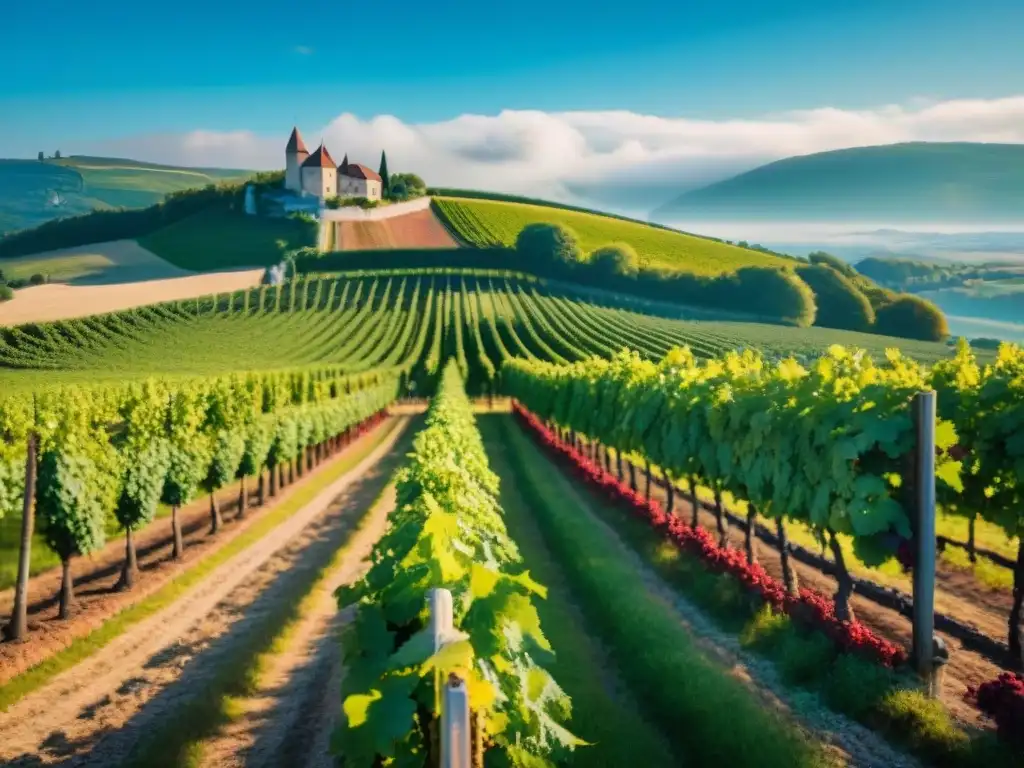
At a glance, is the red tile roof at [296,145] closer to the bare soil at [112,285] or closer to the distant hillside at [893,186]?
the bare soil at [112,285]

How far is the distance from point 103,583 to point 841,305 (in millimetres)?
90883

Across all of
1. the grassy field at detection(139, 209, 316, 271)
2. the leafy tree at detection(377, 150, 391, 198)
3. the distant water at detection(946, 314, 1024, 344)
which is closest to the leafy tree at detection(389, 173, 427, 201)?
the leafy tree at detection(377, 150, 391, 198)

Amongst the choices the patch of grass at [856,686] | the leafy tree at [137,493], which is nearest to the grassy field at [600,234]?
the leafy tree at [137,493]

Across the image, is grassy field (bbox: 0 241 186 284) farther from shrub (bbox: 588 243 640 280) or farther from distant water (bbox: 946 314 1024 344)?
distant water (bbox: 946 314 1024 344)

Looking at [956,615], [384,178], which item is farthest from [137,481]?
[384,178]

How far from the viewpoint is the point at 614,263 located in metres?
111

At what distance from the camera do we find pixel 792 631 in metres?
11.2

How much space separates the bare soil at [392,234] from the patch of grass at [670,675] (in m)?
110

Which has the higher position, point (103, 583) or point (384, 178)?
point (384, 178)

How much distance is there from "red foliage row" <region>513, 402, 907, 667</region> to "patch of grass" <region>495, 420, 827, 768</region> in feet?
4.20

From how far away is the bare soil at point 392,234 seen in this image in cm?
12888

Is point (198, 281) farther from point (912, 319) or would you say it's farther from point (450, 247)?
point (912, 319)

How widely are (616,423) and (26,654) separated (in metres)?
16.2

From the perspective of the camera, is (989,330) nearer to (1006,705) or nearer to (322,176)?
(1006,705)
